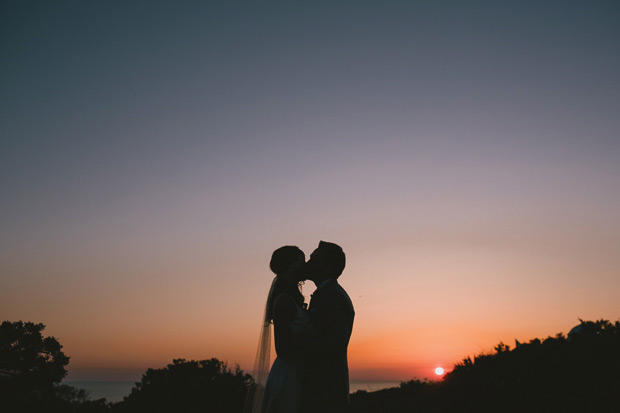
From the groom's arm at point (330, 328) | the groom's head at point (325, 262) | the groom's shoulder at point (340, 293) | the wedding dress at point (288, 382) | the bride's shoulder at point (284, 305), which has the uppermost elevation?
the groom's head at point (325, 262)

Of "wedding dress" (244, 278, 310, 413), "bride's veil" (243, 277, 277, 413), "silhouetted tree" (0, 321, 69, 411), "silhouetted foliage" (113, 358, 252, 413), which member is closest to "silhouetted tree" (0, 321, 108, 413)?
"silhouetted tree" (0, 321, 69, 411)

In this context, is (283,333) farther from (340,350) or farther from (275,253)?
(275,253)

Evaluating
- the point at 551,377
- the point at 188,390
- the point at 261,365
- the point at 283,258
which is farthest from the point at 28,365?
the point at 551,377

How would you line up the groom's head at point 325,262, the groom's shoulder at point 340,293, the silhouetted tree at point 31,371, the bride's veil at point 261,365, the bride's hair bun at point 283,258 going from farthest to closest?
the silhouetted tree at point 31,371, the bride's veil at point 261,365, the bride's hair bun at point 283,258, the groom's head at point 325,262, the groom's shoulder at point 340,293

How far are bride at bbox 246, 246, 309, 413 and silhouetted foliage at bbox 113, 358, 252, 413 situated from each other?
688 centimetres

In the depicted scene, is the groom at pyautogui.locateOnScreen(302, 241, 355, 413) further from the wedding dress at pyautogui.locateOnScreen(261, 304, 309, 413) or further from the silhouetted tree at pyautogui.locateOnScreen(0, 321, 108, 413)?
the silhouetted tree at pyautogui.locateOnScreen(0, 321, 108, 413)

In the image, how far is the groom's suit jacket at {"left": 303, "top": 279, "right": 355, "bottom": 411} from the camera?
4.84 metres

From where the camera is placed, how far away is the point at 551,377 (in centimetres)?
862

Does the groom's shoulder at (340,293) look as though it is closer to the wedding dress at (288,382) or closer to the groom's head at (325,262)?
the groom's head at (325,262)

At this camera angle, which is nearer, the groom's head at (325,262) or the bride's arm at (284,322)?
the bride's arm at (284,322)

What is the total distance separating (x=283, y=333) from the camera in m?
4.99

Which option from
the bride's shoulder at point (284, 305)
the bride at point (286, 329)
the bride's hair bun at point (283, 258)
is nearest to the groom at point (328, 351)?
the bride at point (286, 329)

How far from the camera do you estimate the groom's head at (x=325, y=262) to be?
5.33m

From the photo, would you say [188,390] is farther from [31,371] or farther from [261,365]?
[261,365]
